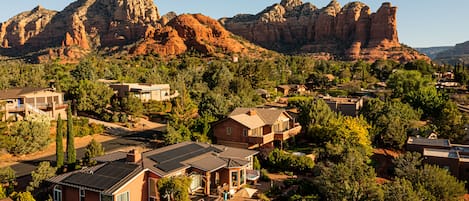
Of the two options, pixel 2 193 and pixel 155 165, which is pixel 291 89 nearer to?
pixel 155 165

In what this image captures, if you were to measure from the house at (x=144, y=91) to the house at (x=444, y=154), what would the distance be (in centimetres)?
3701

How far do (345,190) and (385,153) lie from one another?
17.9 m

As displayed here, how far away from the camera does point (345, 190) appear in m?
19.9

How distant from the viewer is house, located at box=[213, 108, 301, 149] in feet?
107

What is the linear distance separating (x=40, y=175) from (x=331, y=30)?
154 meters

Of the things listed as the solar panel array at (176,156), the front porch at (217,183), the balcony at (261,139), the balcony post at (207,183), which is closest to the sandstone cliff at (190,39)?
the balcony at (261,139)

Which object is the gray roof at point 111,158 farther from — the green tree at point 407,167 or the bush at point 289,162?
the green tree at point 407,167

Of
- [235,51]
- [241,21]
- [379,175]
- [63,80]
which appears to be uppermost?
[241,21]

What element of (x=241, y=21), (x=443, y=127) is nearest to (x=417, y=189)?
(x=443, y=127)

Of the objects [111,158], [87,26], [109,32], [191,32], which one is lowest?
[111,158]

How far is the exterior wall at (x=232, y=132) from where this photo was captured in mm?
33094

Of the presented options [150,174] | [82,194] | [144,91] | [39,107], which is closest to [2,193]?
[82,194]

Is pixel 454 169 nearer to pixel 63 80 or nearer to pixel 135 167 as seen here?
pixel 135 167

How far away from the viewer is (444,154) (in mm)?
30062
